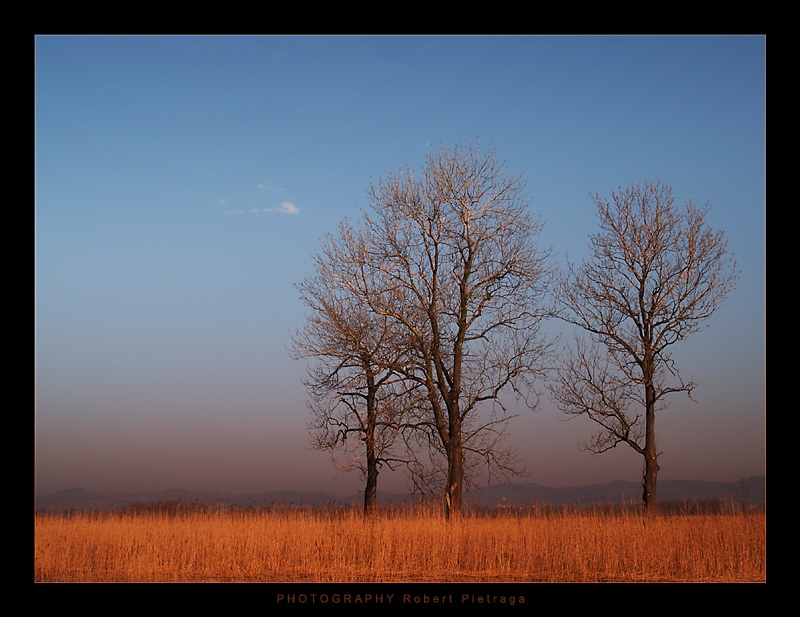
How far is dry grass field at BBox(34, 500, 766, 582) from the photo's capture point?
41.5 feet

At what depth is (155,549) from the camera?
45.8ft

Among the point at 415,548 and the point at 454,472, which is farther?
the point at 454,472

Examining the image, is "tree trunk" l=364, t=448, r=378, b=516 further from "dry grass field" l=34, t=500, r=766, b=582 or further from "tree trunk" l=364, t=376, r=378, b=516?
"dry grass field" l=34, t=500, r=766, b=582

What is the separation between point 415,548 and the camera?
45.9ft

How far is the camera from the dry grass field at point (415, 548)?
12.6 metres

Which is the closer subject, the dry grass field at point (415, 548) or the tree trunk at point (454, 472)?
the dry grass field at point (415, 548)

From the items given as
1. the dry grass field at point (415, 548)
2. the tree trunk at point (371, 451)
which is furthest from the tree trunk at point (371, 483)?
the dry grass field at point (415, 548)

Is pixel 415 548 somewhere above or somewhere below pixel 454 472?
below

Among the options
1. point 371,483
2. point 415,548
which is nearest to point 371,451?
point 371,483

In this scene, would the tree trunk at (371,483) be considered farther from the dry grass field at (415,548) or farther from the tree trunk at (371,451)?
the dry grass field at (415,548)

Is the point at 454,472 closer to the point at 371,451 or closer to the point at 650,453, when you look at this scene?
the point at 371,451

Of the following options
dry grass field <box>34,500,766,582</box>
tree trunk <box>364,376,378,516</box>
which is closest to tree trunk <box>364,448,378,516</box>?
tree trunk <box>364,376,378,516</box>

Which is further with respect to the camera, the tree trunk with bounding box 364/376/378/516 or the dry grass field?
the tree trunk with bounding box 364/376/378/516
